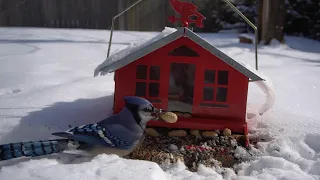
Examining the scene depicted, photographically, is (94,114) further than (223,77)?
Yes

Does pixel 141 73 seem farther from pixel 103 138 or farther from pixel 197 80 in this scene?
pixel 103 138

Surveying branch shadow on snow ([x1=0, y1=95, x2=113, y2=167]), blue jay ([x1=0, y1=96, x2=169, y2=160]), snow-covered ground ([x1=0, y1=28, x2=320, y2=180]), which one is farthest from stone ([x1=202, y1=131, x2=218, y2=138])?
branch shadow on snow ([x1=0, y1=95, x2=113, y2=167])

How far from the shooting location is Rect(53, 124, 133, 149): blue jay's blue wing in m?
1.20

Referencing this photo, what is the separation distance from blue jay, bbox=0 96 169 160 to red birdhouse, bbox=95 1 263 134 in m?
0.20

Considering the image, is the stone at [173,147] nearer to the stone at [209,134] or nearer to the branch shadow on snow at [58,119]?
the stone at [209,134]

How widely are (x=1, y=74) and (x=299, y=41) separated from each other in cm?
415

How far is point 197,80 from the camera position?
146 centimetres

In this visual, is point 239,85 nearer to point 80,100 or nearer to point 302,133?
point 302,133

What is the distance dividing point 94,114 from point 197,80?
0.51 m

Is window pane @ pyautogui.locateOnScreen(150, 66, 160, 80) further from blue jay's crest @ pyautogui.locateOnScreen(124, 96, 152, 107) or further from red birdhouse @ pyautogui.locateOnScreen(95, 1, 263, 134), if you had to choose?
blue jay's crest @ pyautogui.locateOnScreen(124, 96, 152, 107)

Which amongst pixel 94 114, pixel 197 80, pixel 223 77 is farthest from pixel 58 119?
pixel 223 77

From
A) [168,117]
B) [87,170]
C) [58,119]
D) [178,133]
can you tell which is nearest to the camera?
[87,170]

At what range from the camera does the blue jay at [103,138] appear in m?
1.16

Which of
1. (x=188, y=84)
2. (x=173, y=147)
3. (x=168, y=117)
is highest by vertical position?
(x=188, y=84)
